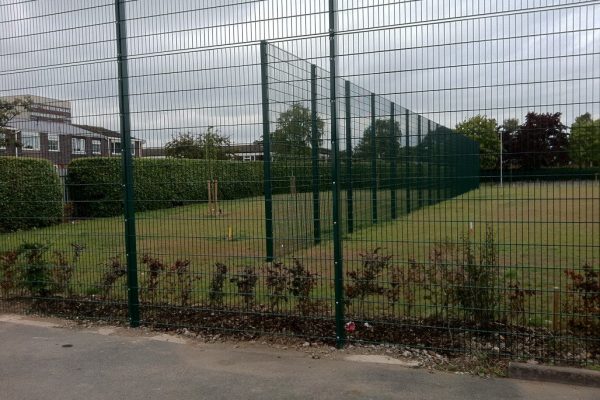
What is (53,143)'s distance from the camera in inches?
268

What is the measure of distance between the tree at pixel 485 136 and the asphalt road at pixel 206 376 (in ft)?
6.28

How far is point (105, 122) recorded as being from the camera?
639 cm

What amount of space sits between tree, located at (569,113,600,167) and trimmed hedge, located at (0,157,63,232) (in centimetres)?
596

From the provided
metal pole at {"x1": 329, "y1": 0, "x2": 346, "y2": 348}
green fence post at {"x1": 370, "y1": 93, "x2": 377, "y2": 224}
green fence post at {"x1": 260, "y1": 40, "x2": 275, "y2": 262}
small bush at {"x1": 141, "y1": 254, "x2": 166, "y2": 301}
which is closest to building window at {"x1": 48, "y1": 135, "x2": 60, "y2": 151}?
small bush at {"x1": 141, "y1": 254, "x2": 166, "y2": 301}

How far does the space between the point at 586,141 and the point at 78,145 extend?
219 inches

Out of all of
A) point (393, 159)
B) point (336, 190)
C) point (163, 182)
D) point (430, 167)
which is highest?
point (393, 159)

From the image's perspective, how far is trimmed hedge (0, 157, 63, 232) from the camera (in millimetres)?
7566

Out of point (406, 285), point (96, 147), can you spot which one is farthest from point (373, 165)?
point (96, 147)

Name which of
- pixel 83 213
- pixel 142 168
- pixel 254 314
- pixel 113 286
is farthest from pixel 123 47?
pixel 254 314

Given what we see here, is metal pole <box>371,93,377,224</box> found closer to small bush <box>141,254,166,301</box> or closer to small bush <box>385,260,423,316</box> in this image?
small bush <box>385,260,423,316</box>

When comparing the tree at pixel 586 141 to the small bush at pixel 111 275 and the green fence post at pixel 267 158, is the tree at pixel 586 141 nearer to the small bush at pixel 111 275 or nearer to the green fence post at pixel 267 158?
the green fence post at pixel 267 158

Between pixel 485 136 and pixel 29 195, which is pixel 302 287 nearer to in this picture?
pixel 485 136

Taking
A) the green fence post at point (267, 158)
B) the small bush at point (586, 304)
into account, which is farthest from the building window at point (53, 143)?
the small bush at point (586, 304)

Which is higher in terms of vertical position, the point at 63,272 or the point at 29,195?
the point at 29,195
